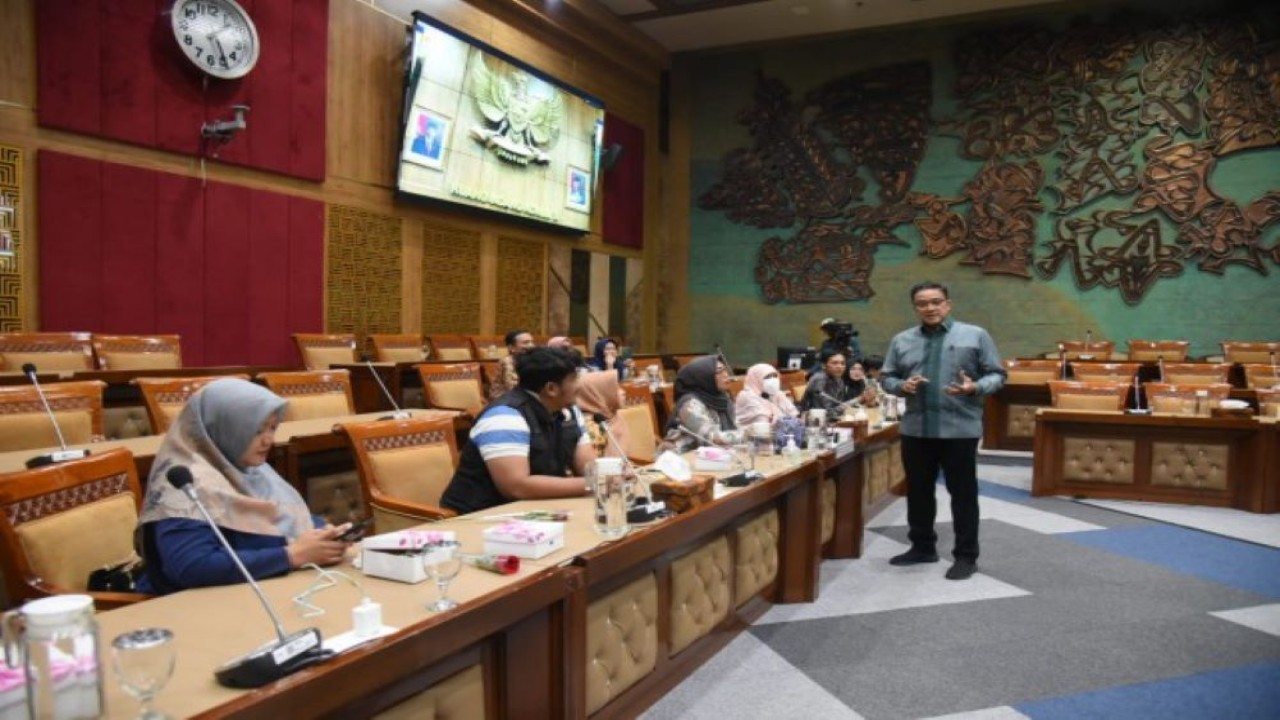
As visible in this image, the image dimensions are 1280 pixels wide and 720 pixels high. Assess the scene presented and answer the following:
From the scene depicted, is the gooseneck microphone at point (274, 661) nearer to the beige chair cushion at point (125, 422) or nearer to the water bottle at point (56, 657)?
the water bottle at point (56, 657)

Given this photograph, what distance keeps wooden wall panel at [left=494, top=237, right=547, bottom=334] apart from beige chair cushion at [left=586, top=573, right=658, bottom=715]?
7.15 meters

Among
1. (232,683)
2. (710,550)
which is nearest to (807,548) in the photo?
(710,550)

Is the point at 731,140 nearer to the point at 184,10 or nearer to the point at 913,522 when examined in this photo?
the point at 184,10

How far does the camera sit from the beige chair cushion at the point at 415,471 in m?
2.66

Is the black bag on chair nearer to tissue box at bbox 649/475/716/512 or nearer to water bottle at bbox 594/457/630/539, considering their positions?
water bottle at bbox 594/457/630/539

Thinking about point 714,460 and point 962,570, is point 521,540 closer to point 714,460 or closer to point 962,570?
point 714,460

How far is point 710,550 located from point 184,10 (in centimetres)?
563

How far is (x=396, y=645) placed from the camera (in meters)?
1.26

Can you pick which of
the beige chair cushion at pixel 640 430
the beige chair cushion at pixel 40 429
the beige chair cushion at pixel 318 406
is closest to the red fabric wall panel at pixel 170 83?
the beige chair cushion at pixel 318 406

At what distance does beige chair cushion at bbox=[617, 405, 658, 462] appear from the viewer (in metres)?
3.96

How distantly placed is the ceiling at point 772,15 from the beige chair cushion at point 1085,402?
20.7ft

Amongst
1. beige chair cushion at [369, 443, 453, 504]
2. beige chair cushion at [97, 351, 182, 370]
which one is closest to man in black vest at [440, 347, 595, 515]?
beige chair cushion at [369, 443, 453, 504]

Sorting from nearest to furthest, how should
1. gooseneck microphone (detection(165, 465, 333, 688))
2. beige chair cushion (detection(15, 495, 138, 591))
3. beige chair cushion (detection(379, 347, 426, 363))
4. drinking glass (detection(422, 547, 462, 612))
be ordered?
gooseneck microphone (detection(165, 465, 333, 688)) → drinking glass (detection(422, 547, 462, 612)) → beige chair cushion (detection(15, 495, 138, 591)) → beige chair cushion (detection(379, 347, 426, 363))

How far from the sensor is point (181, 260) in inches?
236
